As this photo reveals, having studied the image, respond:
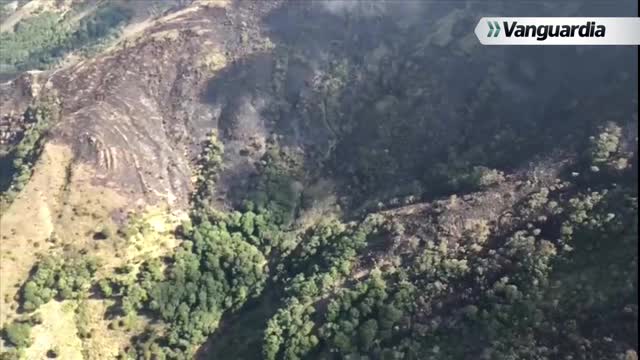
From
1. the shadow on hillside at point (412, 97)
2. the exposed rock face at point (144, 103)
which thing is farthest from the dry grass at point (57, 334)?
the exposed rock face at point (144, 103)

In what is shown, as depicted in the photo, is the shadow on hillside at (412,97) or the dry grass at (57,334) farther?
the shadow on hillside at (412,97)

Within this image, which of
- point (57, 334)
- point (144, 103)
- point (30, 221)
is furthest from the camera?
point (144, 103)

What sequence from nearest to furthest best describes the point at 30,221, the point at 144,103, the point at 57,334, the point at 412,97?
the point at 57,334 → the point at 30,221 → the point at 144,103 → the point at 412,97

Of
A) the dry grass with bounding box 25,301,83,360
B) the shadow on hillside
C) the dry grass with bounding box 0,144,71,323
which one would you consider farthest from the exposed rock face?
the dry grass with bounding box 25,301,83,360

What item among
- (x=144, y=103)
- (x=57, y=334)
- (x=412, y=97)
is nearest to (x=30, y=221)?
(x=57, y=334)

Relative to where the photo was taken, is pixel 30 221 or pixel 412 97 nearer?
pixel 30 221

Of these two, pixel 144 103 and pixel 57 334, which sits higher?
pixel 144 103

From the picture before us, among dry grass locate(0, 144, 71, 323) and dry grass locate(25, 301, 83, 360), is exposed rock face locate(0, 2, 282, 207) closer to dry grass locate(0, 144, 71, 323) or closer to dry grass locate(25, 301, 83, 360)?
dry grass locate(0, 144, 71, 323)

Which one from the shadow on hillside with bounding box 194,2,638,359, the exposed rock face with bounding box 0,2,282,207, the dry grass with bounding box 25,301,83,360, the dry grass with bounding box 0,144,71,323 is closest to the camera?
the dry grass with bounding box 25,301,83,360

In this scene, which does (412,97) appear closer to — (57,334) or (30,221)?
(30,221)

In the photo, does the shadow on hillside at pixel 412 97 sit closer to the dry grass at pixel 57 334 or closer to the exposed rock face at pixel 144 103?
the exposed rock face at pixel 144 103

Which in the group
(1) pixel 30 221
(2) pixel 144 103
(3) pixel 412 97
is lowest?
(1) pixel 30 221

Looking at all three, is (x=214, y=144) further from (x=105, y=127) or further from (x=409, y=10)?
(x=409, y=10)
